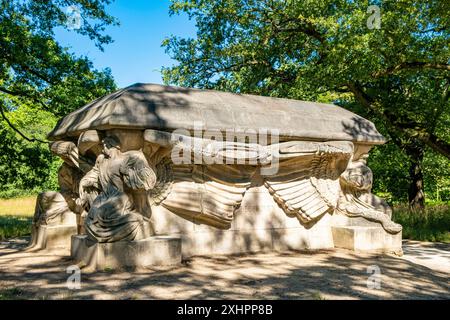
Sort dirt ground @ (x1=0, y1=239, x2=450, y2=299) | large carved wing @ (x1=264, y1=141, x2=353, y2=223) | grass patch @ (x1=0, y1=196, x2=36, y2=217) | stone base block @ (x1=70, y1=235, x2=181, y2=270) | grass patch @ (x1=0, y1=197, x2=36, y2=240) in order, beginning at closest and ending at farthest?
dirt ground @ (x1=0, y1=239, x2=450, y2=299) < stone base block @ (x1=70, y1=235, x2=181, y2=270) < large carved wing @ (x1=264, y1=141, x2=353, y2=223) < grass patch @ (x1=0, y1=197, x2=36, y2=240) < grass patch @ (x1=0, y1=196, x2=36, y2=217)

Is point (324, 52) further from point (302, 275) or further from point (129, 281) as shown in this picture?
point (129, 281)

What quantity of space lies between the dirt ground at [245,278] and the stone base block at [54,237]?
319 mm

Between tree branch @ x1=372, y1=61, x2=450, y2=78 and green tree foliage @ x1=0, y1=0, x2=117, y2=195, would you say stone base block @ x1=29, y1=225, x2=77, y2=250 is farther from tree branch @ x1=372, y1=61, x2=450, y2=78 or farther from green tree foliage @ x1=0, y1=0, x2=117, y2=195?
tree branch @ x1=372, y1=61, x2=450, y2=78

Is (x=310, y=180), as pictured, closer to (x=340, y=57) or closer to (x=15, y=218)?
(x=340, y=57)

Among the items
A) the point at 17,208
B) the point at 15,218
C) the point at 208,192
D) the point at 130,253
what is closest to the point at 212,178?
the point at 208,192

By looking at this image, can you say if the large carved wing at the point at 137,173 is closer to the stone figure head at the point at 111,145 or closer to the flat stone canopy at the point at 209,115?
the stone figure head at the point at 111,145

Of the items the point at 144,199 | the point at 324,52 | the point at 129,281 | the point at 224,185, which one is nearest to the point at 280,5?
the point at 324,52

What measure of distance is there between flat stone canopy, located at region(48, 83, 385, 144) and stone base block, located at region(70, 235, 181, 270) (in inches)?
55.4

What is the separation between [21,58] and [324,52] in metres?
7.55

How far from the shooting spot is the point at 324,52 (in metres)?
12.4

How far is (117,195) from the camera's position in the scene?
5.66 meters

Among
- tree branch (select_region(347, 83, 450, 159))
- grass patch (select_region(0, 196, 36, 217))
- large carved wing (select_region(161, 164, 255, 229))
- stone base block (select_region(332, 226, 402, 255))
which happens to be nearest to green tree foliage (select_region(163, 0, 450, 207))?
tree branch (select_region(347, 83, 450, 159))

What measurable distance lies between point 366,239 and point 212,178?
2.63 meters

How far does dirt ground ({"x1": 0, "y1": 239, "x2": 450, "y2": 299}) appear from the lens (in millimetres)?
4402
